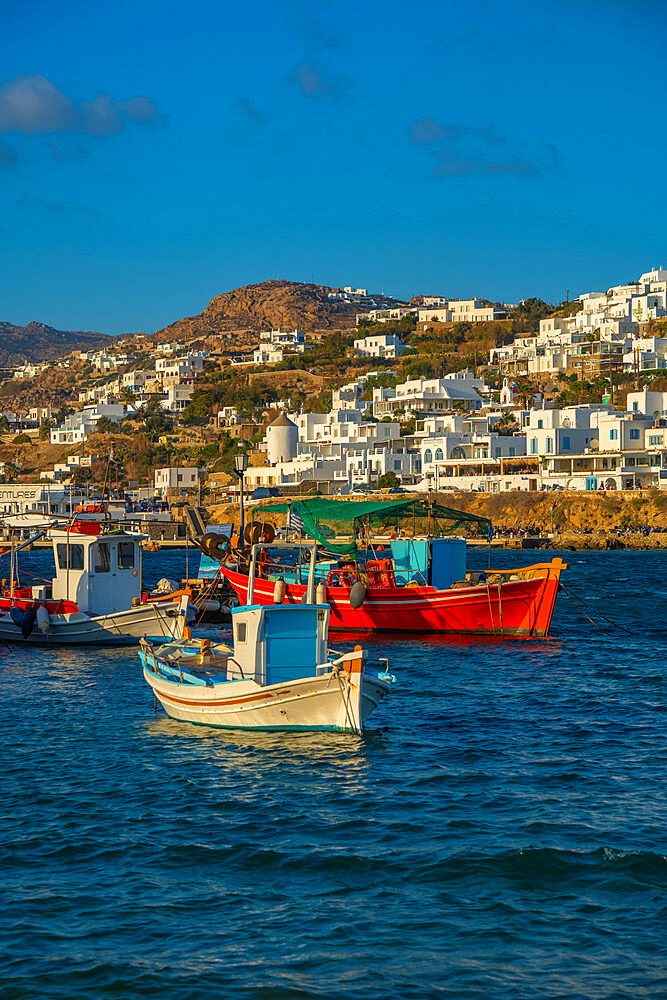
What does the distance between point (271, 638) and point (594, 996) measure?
9757 millimetres

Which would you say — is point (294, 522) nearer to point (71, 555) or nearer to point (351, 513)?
point (351, 513)

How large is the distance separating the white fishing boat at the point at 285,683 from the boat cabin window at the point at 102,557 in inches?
490

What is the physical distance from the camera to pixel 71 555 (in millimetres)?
30719

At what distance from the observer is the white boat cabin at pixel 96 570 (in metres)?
30.6

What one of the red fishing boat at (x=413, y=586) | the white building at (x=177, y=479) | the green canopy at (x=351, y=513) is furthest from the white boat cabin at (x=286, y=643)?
the white building at (x=177, y=479)

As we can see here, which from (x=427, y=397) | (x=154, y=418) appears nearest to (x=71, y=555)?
(x=427, y=397)

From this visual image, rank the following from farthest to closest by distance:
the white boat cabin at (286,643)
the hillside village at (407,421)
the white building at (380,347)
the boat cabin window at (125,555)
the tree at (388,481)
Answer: the white building at (380,347) < the tree at (388,481) < the hillside village at (407,421) < the boat cabin window at (125,555) < the white boat cabin at (286,643)

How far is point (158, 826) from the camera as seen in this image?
13594mm

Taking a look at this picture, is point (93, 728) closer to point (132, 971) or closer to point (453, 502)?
point (132, 971)

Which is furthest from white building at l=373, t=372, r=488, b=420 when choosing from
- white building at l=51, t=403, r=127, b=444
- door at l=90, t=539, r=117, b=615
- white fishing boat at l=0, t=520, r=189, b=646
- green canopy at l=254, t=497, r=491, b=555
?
door at l=90, t=539, r=117, b=615

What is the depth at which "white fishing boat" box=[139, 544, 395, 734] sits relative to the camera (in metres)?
17.3

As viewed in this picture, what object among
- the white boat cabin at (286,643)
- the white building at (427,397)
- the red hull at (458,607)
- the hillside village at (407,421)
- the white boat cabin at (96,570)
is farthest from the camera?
the white building at (427,397)

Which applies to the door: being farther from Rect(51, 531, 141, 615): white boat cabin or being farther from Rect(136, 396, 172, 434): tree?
Rect(136, 396, 172, 434): tree

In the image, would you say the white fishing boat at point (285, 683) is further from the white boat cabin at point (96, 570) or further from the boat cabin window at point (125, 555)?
the boat cabin window at point (125, 555)
